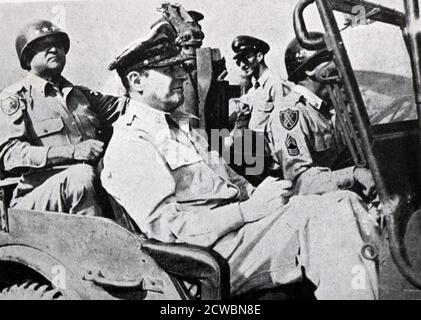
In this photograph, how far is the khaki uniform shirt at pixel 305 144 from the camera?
3.54 m

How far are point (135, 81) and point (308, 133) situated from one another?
1.24 m

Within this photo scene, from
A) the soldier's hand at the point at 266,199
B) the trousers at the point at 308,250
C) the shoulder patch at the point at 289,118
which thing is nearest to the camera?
the trousers at the point at 308,250

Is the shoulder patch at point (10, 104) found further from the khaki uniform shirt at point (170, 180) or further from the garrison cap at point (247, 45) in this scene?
the garrison cap at point (247, 45)

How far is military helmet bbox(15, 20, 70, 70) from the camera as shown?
12.6ft

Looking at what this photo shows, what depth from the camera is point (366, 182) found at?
137 inches

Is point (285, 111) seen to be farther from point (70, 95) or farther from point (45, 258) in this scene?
point (45, 258)

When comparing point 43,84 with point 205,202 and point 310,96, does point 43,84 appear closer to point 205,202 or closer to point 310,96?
point 205,202

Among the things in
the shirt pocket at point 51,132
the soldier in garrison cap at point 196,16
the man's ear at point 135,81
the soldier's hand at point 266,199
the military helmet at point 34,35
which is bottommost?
the soldier's hand at point 266,199

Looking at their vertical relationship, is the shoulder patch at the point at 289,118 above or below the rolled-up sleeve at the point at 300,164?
above

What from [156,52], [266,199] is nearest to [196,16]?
[156,52]

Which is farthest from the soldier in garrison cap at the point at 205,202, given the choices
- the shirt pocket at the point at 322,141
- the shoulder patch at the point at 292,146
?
the shirt pocket at the point at 322,141

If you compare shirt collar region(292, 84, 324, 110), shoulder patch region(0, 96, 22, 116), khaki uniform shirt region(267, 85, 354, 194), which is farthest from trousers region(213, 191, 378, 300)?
shoulder patch region(0, 96, 22, 116)

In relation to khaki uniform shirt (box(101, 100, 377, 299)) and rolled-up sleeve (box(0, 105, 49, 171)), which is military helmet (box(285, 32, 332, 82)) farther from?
rolled-up sleeve (box(0, 105, 49, 171))

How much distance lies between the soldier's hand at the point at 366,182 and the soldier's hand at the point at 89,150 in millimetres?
1734
